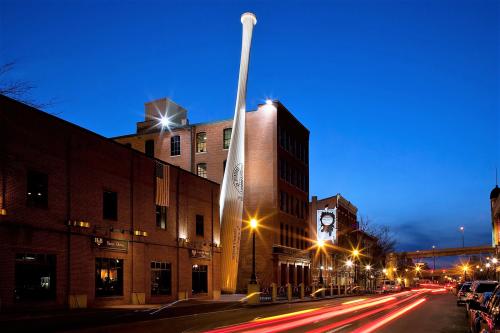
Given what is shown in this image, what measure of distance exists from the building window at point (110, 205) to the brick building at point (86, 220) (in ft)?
0.19

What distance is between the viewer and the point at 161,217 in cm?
3941

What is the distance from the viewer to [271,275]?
198 feet

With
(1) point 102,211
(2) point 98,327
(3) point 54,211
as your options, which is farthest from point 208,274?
(2) point 98,327

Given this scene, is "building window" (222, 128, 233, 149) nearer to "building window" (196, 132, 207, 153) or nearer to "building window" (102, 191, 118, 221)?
"building window" (196, 132, 207, 153)

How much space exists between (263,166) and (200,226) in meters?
18.6

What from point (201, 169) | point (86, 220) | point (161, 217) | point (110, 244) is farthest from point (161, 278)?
point (201, 169)

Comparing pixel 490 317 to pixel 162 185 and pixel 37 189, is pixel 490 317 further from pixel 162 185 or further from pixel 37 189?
pixel 162 185

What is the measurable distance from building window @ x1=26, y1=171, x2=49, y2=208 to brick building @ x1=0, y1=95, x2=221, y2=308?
1.9 inches

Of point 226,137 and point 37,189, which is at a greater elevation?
point 226,137

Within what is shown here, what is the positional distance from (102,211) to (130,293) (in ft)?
18.5

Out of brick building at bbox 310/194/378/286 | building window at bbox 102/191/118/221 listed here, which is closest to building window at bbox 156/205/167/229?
building window at bbox 102/191/118/221

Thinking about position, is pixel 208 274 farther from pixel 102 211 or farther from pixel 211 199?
pixel 102 211

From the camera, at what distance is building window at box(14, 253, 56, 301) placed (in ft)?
86.4

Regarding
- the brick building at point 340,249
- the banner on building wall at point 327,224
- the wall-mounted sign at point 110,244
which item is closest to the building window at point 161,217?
the wall-mounted sign at point 110,244
